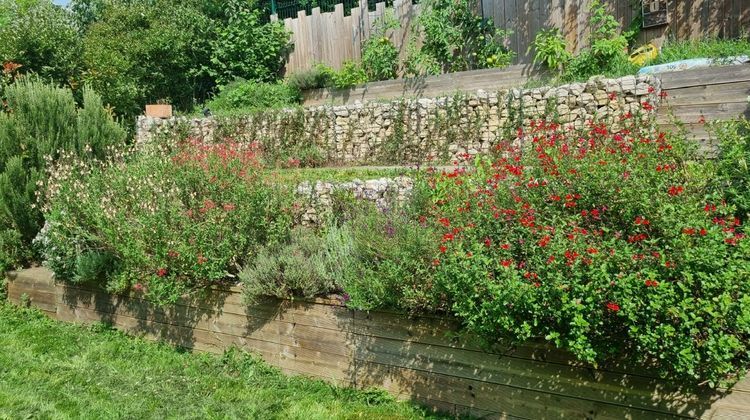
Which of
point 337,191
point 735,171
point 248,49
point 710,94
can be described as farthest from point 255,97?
point 735,171

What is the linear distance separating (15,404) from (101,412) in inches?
25.2

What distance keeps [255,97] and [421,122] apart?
416 cm

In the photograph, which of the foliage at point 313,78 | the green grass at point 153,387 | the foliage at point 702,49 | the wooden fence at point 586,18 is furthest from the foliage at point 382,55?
the green grass at point 153,387

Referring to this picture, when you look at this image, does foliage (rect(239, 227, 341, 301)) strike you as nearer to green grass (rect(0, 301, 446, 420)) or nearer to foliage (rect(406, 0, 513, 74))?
green grass (rect(0, 301, 446, 420))

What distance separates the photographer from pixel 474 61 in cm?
989

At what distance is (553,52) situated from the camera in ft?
27.6

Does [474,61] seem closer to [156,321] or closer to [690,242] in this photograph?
[156,321]

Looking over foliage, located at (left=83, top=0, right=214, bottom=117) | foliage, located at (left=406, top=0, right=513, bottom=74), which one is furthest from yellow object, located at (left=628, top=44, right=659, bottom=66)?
foliage, located at (left=83, top=0, right=214, bottom=117)

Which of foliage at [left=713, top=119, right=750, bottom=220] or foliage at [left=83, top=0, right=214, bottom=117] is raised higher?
foliage at [left=83, top=0, right=214, bottom=117]

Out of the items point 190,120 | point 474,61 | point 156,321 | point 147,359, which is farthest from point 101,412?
point 474,61

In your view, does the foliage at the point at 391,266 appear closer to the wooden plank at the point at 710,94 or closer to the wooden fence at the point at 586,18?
the wooden plank at the point at 710,94

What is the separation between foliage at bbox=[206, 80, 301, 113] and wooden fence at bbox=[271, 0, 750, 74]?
97 cm

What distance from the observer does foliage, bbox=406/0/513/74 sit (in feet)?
32.1

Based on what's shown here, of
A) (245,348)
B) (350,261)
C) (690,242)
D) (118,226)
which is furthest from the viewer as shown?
(118,226)
